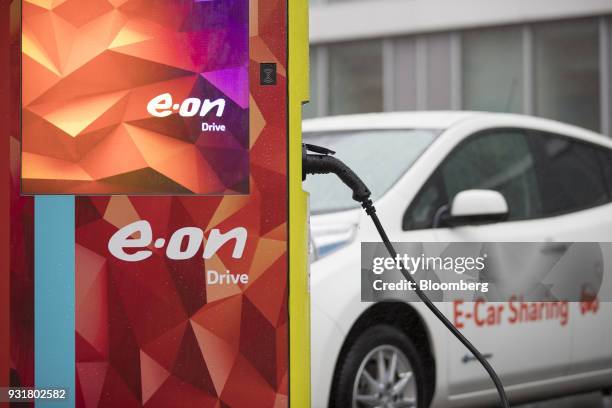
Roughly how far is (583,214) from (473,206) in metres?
1.01

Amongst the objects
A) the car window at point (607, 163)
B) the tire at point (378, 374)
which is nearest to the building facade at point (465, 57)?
the car window at point (607, 163)

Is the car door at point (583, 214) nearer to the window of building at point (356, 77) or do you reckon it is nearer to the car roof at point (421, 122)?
the car roof at point (421, 122)

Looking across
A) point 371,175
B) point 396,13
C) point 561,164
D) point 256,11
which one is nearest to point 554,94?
point 396,13

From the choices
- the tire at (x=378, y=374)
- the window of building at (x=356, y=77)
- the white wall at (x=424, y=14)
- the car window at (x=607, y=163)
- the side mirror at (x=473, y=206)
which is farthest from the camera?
the window of building at (x=356, y=77)

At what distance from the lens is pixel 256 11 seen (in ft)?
13.0

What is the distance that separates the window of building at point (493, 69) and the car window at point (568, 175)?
9418 mm

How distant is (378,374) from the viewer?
18.4 feet

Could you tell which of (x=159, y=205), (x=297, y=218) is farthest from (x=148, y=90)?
(x=297, y=218)

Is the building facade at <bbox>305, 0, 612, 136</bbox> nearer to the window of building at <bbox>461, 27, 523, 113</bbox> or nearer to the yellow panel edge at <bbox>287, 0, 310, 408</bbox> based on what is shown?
the window of building at <bbox>461, 27, 523, 113</bbox>

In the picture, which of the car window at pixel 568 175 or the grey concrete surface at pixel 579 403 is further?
the grey concrete surface at pixel 579 403

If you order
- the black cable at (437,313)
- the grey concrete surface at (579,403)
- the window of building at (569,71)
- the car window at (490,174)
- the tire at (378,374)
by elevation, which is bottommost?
the grey concrete surface at (579,403)

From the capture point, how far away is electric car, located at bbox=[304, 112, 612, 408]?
5.54 meters

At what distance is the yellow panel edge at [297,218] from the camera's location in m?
3.93

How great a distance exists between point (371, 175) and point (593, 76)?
34.5 ft
